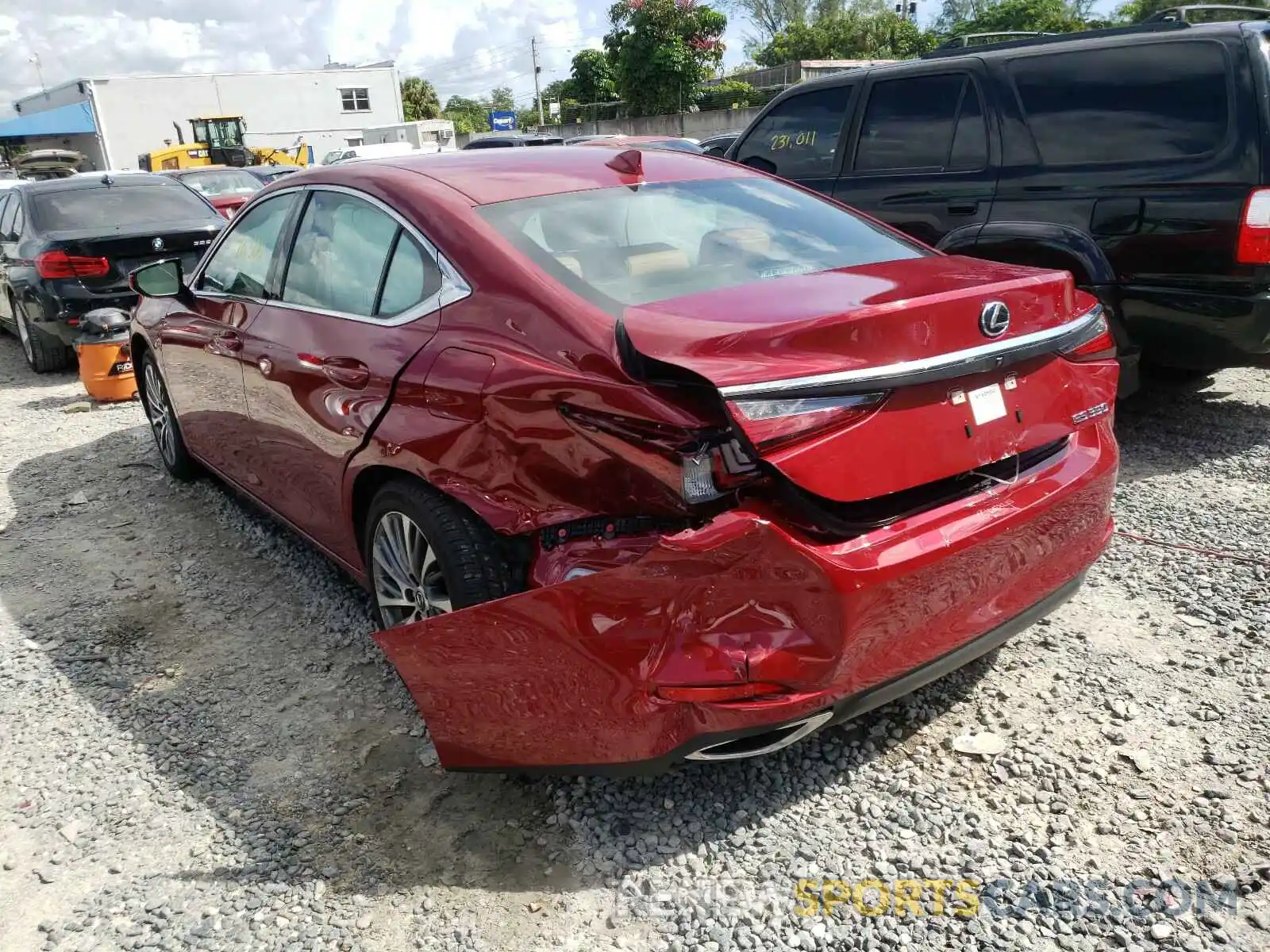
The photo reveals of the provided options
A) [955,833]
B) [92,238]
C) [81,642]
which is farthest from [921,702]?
[92,238]

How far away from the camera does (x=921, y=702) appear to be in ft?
9.65

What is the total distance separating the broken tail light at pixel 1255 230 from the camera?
4.20 m

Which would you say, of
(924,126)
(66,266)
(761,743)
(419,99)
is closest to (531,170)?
(761,743)

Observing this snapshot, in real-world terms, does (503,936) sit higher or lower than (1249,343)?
lower

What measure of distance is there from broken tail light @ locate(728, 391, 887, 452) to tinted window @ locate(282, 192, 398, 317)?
1.50 metres

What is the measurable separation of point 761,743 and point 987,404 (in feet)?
3.17

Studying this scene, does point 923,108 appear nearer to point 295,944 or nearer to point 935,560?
point 935,560

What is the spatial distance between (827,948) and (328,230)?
2716 millimetres

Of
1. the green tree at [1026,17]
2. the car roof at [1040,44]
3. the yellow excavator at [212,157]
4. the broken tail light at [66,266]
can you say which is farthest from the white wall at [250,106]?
the car roof at [1040,44]

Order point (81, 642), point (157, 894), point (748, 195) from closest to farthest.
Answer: point (157, 894)
point (748, 195)
point (81, 642)

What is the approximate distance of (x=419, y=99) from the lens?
80.4 metres

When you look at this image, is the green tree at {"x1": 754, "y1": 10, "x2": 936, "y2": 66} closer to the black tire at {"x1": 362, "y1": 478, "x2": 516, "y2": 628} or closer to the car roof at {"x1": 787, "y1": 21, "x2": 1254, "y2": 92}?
the car roof at {"x1": 787, "y1": 21, "x2": 1254, "y2": 92}

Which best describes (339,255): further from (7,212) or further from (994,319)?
(7,212)

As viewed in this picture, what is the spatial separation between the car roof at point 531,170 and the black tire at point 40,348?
20.3 ft
